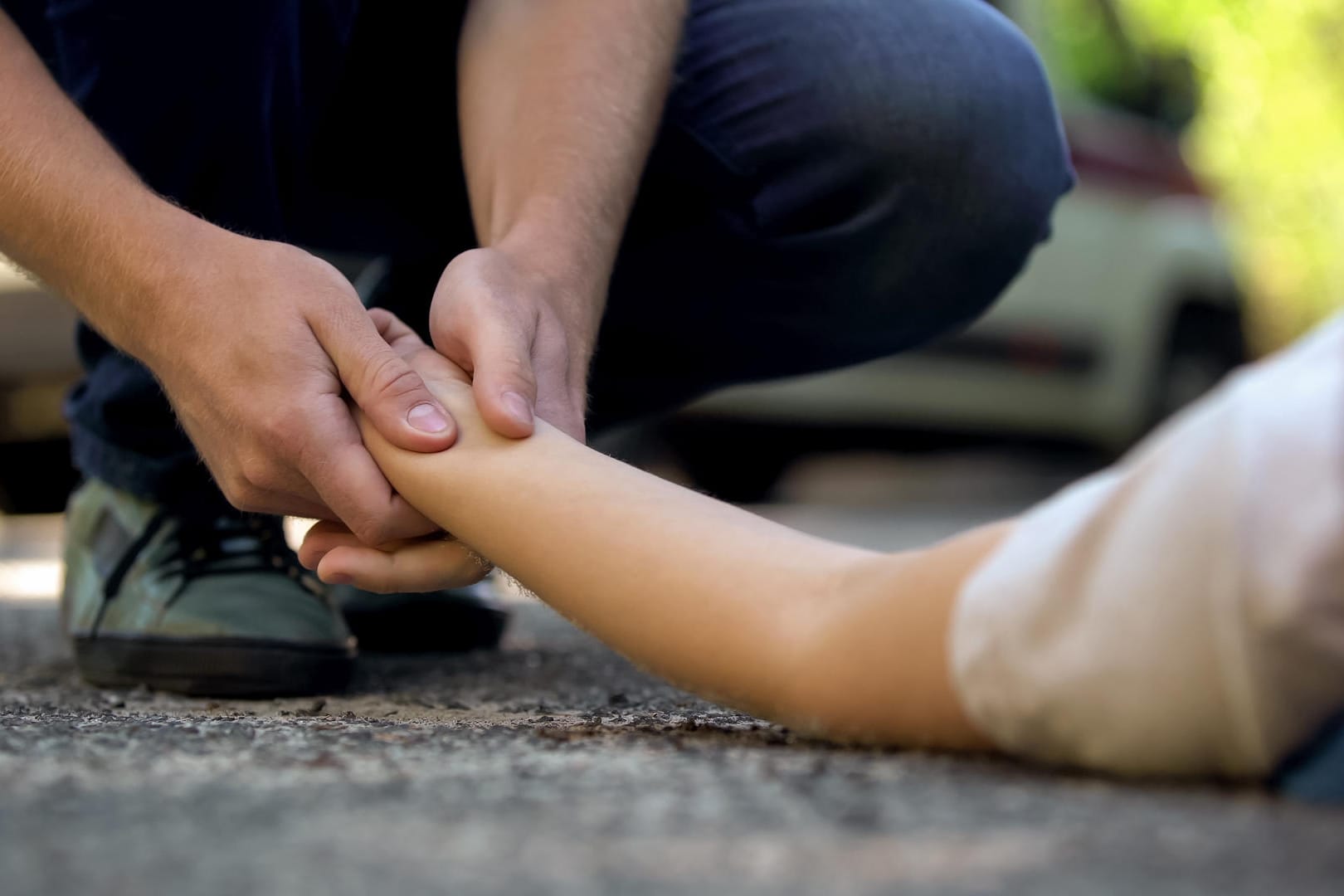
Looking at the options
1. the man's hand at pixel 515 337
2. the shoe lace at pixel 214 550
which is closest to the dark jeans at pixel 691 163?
the shoe lace at pixel 214 550

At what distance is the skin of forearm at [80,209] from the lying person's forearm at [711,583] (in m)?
0.22

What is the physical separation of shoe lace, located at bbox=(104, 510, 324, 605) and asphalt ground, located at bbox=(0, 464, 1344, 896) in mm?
293

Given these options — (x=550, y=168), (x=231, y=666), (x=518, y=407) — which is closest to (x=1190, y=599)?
(x=518, y=407)

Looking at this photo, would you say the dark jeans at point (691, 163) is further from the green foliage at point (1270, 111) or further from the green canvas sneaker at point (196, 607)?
the green foliage at point (1270, 111)

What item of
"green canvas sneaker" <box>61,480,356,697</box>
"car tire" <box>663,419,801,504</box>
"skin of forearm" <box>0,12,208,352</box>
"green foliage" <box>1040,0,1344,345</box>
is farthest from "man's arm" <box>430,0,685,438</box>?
"green foliage" <box>1040,0,1344,345</box>

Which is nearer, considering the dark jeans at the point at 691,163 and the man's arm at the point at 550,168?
the man's arm at the point at 550,168

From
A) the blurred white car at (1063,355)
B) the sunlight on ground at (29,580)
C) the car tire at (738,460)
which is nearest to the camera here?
the sunlight on ground at (29,580)

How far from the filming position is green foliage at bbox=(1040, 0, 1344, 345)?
22.3 ft

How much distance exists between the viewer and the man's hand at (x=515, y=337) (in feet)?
3.58

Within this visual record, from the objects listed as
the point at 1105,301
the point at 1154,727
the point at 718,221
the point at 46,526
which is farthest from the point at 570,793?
the point at 1105,301

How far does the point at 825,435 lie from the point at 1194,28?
10.4 feet

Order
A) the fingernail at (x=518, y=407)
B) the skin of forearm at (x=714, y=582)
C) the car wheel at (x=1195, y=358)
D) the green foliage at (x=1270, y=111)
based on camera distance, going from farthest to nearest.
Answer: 1. the green foliage at (x=1270, y=111)
2. the car wheel at (x=1195, y=358)
3. the fingernail at (x=518, y=407)
4. the skin of forearm at (x=714, y=582)

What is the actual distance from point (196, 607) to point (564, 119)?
Answer: 534mm

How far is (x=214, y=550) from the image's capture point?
1414 mm
